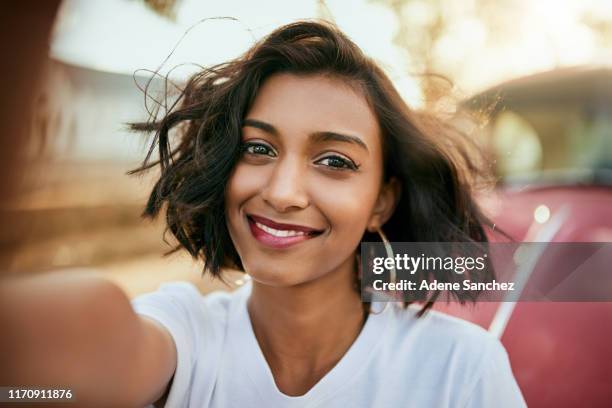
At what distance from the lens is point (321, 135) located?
1000 mm

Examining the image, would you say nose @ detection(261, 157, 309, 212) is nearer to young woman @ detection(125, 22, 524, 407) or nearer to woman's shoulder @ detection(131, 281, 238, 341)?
young woman @ detection(125, 22, 524, 407)

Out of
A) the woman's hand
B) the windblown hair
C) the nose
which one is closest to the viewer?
the woman's hand

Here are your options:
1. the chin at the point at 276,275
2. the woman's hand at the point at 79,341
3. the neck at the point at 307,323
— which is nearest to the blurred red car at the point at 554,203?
the neck at the point at 307,323

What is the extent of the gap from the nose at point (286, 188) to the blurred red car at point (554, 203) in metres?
0.44

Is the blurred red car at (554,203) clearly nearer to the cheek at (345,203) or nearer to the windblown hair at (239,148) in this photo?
A: the windblown hair at (239,148)

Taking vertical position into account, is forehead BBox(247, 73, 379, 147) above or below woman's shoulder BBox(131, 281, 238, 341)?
above

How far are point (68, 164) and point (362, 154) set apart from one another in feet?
2.59

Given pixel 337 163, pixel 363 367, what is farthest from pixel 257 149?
pixel 363 367

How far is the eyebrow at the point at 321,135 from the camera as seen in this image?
3.28 feet

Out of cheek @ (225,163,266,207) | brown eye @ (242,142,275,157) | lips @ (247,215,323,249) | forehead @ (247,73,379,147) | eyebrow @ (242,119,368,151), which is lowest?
lips @ (247,215,323,249)

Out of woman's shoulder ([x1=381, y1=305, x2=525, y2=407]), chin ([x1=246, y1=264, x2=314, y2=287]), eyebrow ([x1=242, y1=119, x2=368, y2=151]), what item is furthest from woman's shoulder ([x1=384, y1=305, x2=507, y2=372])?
eyebrow ([x1=242, y1=119, x2=368, y2=151])

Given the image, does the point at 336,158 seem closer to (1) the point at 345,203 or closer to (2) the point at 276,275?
(1) the point at 345,203

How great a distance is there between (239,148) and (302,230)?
19cm

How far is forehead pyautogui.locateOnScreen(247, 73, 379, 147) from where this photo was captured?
1004mm
